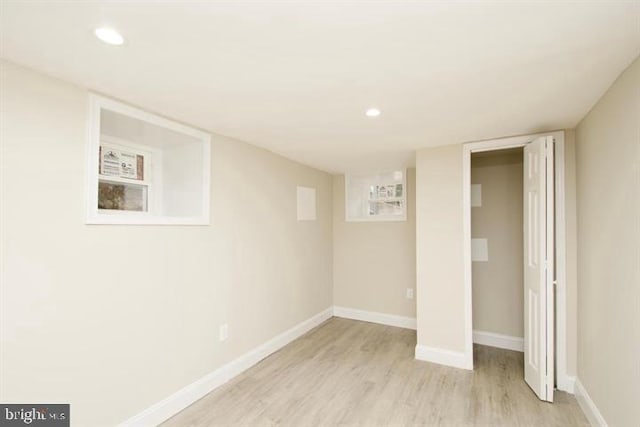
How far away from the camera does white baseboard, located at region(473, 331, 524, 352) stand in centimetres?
333

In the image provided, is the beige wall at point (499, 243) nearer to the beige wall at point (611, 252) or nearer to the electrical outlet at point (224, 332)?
the beige wall at point (611, 252)

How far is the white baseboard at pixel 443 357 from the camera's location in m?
2.89

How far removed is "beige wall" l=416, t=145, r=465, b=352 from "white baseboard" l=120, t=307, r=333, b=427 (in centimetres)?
152

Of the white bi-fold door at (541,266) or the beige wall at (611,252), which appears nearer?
the beige wall at (611,252)

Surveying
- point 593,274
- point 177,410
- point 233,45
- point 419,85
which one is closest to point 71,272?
point 177,410

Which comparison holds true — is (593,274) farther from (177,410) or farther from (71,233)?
(71,233)

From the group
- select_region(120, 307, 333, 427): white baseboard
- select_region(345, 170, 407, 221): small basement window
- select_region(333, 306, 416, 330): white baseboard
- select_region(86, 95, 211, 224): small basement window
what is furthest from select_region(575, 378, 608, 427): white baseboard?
select_region(86, 95, 211, 224): small basement window

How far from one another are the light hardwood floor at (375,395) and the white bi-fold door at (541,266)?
0.74 feet

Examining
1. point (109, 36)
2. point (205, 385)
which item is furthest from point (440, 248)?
point (109, 36)

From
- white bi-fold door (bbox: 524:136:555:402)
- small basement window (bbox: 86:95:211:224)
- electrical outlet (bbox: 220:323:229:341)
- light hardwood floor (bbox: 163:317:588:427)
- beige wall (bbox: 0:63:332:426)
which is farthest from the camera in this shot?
electrical outlet (bbox: 220:323:229:341)

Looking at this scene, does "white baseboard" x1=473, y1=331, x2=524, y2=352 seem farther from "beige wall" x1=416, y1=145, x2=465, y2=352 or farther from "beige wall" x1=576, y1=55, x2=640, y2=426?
"beige wall" x1=576, y1=55, x2=640, y2=426

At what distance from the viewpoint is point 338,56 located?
4.69 feet

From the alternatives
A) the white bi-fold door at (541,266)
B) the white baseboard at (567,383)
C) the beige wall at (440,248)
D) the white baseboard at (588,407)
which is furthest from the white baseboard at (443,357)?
the white baseboard at (588,407)

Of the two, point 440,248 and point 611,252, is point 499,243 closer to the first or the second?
point 440,248
